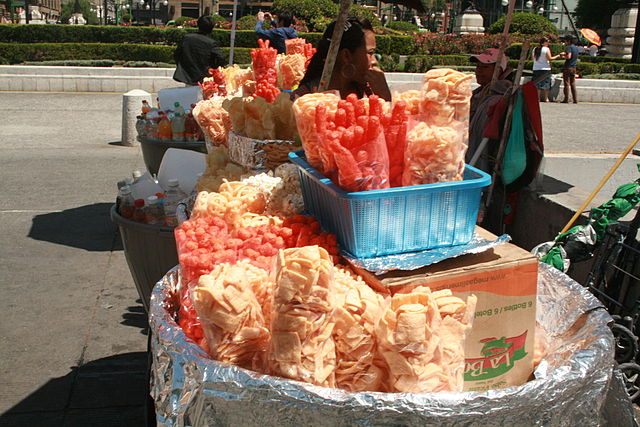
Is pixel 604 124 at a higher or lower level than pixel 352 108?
lower

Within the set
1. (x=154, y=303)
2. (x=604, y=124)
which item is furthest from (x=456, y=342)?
(x=604, y=124)

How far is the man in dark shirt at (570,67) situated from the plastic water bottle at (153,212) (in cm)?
1502

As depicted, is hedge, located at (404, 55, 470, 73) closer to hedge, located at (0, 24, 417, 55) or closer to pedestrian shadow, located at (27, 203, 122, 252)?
hedge, located at (0, 24, 417, 55)

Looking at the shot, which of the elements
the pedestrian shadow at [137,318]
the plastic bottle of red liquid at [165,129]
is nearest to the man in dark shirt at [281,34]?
the plastic bottle of red liquid at [165,129]

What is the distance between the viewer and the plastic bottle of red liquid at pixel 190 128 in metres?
5.70

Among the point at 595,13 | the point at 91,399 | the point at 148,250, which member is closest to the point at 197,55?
the point at 148,250

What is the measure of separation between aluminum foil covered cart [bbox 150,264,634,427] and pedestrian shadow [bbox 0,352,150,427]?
4.67 feet

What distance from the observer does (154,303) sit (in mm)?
2336

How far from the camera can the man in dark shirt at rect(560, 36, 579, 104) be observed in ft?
53.8

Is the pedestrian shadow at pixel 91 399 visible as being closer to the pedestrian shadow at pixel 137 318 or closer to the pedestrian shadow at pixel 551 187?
the pedestrian shadow at pixel 137 318

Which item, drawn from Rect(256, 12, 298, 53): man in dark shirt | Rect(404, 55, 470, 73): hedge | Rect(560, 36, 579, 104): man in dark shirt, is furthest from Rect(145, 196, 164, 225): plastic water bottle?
Rect(404, 55, 470, 73): hedge

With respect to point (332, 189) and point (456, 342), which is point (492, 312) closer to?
point (456, 342)

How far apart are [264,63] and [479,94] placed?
1933 millimetres

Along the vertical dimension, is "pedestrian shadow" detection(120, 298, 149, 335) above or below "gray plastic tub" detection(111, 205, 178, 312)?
below
